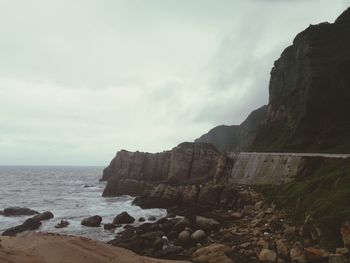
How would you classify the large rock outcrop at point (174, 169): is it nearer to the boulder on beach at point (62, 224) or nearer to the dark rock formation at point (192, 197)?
the dark rock formation at point (192, 197)

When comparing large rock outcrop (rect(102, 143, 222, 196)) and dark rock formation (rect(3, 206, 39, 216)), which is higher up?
large rock outcrop (rect(102, 143, 222, 196))

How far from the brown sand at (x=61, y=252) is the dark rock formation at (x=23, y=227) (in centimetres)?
1146

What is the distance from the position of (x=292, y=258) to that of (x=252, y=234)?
23.0 ft

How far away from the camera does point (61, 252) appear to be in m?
24.6

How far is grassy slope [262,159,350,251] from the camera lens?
76.3ft

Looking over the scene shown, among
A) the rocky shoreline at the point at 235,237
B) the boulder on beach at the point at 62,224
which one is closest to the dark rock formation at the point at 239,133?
the boulder on beach at the point at 62,224

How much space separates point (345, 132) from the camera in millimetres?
64125

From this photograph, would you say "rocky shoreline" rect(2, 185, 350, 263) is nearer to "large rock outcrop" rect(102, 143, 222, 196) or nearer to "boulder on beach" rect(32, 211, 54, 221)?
"boulder on beach" rect(32, 211, 54, 221)

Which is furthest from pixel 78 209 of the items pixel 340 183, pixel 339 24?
pixel 339 24

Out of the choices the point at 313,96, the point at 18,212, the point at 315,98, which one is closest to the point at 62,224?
the point at 18,212

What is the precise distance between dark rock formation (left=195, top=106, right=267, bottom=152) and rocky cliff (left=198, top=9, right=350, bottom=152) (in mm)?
39872

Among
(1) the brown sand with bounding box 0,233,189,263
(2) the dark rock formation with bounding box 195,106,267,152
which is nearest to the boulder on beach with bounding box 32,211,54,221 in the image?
(1) the brown sand with bounding box 0,233,189,263

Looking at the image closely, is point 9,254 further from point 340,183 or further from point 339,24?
point 339,24

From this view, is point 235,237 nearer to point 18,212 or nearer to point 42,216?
point 42,216
